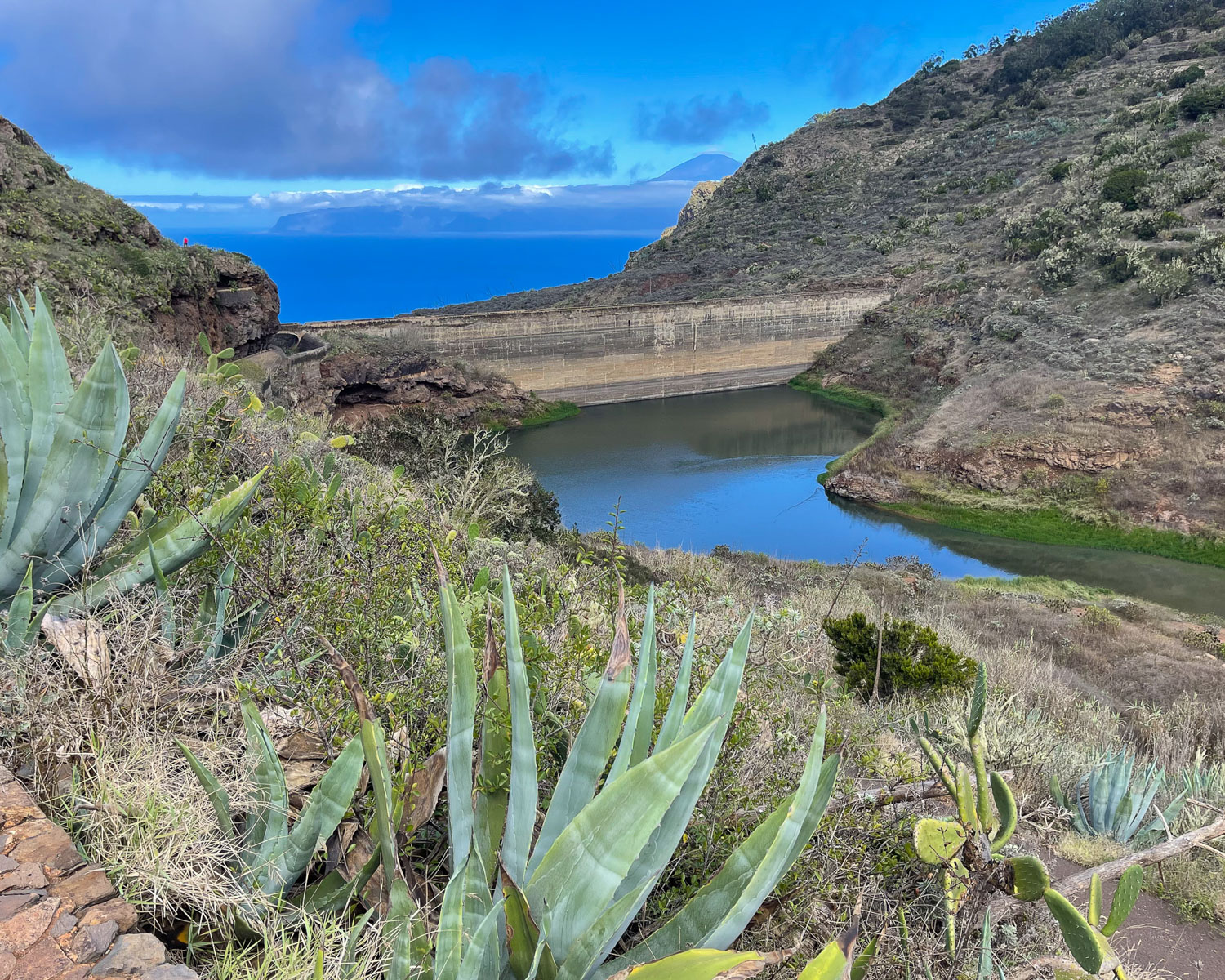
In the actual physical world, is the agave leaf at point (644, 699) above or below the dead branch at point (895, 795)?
above

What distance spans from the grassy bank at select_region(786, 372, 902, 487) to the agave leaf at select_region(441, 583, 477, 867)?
60.5 feet

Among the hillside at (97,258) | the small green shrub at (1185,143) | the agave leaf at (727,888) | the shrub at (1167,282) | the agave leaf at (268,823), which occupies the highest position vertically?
the small green shrub at (1185,143)

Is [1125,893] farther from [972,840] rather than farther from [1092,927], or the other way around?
[972,840]

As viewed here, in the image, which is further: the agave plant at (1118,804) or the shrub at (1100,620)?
the shrub at (1100,620)

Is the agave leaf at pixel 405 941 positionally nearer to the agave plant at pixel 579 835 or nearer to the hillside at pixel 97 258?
the agave plant at pixel 579 835

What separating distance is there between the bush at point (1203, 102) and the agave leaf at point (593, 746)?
1475 inches

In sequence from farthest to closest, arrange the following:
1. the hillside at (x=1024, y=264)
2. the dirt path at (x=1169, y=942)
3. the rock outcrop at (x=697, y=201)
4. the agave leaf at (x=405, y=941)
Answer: the rock outcrop at (x=697, y=201)
the hillside at (x=1024, y=264)
the dirt path at (x=1169, y=942)
the agave leaf at (x=405, y=941)

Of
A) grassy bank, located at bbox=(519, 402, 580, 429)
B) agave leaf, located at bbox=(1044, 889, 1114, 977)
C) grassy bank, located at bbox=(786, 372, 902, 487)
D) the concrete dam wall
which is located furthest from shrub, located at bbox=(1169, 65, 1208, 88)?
agave leaf, located at bbox=(1044, 889, 1114, 977)

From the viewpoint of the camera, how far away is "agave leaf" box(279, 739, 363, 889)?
1.42 m

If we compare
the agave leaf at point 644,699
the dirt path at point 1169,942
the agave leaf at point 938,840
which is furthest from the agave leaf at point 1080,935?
the dirt path at point 1169,942

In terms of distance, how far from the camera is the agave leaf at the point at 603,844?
113cm

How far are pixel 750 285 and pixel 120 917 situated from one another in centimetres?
3520

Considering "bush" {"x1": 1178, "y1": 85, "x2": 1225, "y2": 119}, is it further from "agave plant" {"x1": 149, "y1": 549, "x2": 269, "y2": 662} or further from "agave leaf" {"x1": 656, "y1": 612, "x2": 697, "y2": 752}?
"agave plant" {"x1": 149, "y1": 549, "x2": 269, "y2": 662}

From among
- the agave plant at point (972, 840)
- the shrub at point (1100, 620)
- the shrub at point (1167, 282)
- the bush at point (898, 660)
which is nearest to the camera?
the agave plant at point (972, 840)
